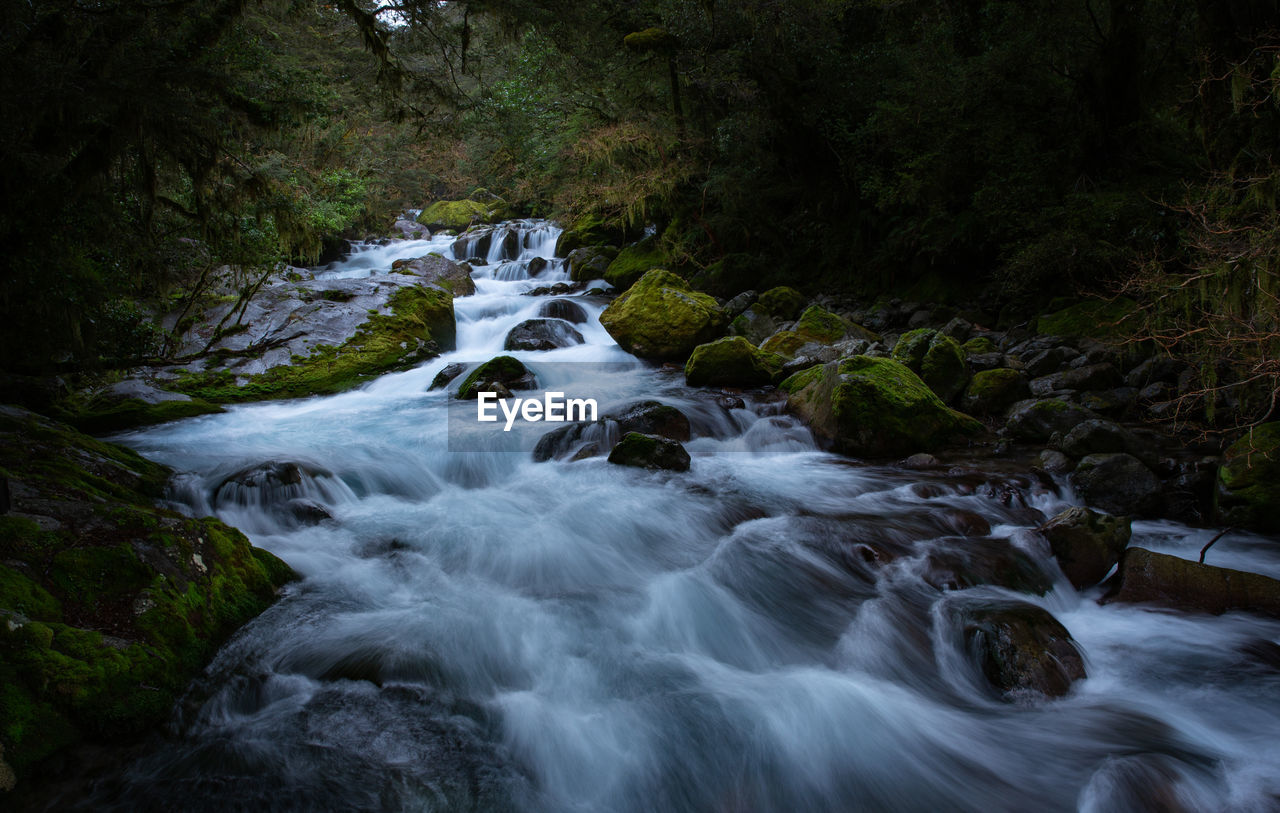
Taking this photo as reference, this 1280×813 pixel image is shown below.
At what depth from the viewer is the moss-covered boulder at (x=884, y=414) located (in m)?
7.10

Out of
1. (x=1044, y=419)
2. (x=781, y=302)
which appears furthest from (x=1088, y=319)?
(x=781, y=302)

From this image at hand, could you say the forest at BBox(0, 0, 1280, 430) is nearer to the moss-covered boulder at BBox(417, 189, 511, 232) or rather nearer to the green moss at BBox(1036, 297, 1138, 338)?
the green moss at BBox(1036, 297, 1138, 338)

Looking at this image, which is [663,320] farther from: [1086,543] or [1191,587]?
[1191,587]

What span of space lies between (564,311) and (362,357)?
16.8 ft

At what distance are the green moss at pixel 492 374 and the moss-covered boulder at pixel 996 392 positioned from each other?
666 centimetres

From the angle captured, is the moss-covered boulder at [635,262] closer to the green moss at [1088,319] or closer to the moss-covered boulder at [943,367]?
the moss-covered boulder at [943,367]

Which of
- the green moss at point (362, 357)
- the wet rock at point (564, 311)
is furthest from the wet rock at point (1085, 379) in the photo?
the green moss at point (362, 357)

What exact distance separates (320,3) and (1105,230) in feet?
36.7

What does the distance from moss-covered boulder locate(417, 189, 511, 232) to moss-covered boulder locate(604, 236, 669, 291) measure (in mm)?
13921

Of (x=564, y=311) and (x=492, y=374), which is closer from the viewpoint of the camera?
(x=492, y=374)

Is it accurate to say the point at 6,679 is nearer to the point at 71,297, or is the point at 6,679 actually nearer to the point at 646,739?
the point at 646,739

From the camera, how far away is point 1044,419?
7.03 m

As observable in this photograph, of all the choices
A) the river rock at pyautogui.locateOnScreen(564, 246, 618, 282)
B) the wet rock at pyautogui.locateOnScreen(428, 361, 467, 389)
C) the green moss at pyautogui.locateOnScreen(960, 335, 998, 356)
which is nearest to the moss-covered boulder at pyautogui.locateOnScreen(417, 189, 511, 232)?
the river rock at pyautogui.locateOnScreen(564, 246, 618, 282)

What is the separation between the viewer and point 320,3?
820 centimetres
